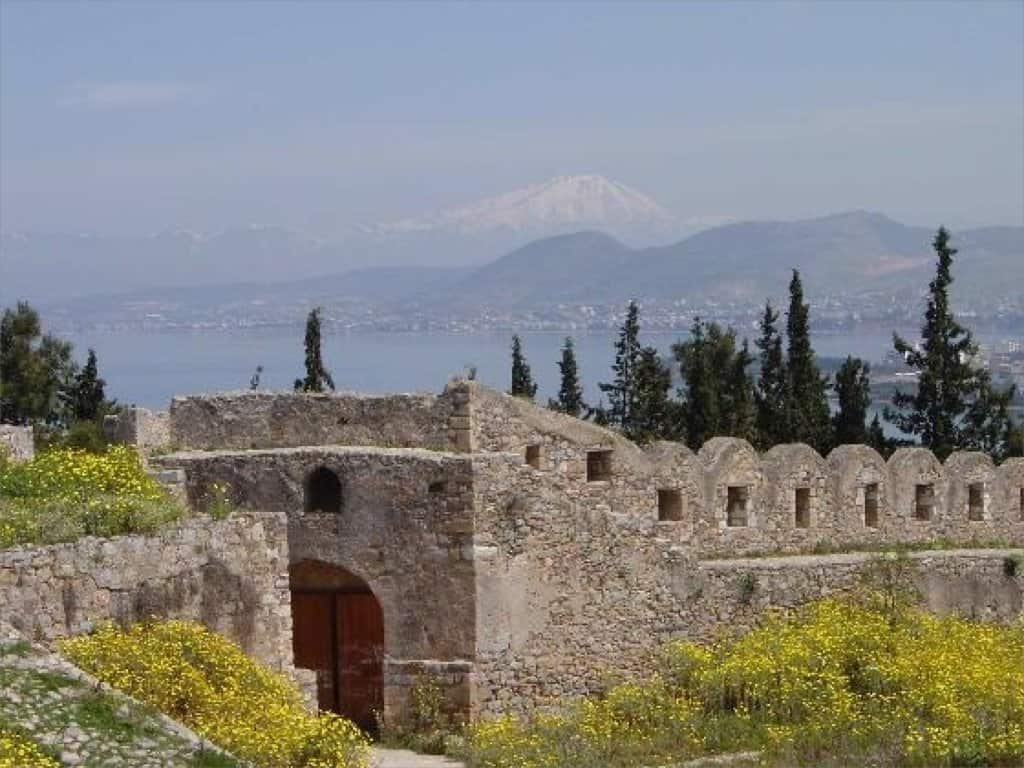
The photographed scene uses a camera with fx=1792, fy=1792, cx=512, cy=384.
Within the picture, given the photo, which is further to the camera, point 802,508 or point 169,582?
point 802,508

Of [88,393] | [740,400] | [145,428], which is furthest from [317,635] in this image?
[88,393]

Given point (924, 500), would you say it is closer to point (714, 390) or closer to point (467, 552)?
point (467, 552)

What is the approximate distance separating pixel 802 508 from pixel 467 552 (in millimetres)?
8077

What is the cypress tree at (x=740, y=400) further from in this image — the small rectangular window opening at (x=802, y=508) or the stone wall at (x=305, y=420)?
the stone wall at (x=305, y=420)

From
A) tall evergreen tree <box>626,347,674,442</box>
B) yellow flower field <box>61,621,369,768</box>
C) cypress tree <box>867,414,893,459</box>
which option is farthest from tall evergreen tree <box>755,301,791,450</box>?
yellow flower field <box>61,621,369,768</box>

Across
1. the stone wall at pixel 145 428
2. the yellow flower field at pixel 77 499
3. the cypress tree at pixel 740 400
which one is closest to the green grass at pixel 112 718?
the yellow flower field at pixel 77 499

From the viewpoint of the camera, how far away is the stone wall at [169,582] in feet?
51.3

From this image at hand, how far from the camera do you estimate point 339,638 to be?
78.8ft

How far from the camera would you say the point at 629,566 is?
24.0 meters

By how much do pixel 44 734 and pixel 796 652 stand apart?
12400 mm

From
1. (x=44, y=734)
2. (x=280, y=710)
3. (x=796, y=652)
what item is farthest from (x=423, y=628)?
(x=44, y=734)

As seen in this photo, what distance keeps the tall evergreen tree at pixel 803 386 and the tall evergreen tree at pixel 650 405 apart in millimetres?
3364

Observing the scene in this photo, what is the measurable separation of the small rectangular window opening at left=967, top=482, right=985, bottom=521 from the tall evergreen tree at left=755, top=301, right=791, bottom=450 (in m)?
13.0

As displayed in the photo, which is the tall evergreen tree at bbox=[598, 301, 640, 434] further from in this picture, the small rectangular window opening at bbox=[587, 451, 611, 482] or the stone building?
the stone building
